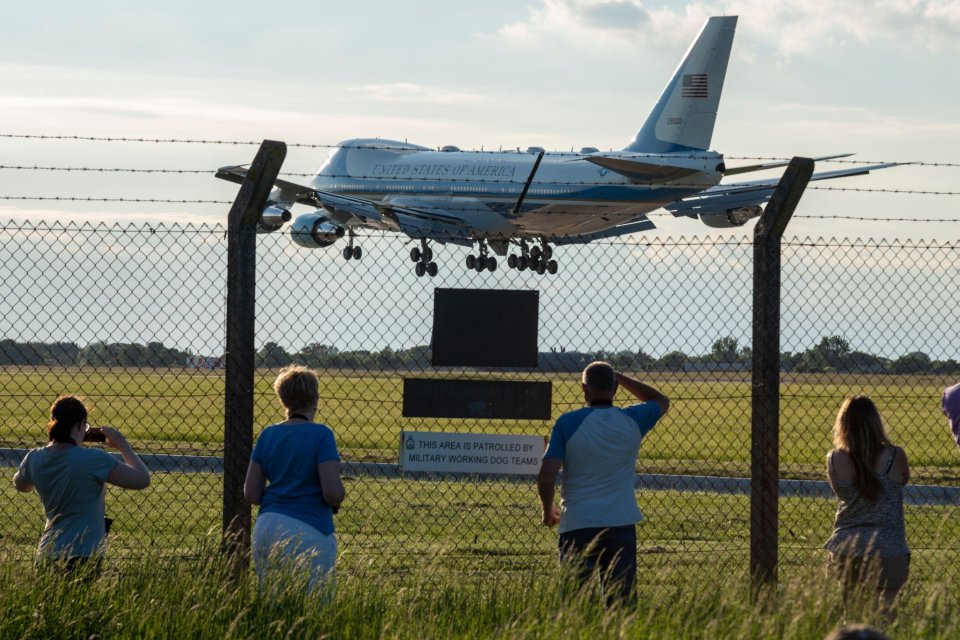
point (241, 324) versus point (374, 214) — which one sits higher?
point (374, 214)

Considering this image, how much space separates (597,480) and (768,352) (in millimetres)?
1340

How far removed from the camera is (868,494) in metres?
6.99

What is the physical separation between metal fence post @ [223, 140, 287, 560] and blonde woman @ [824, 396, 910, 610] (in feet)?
9.79

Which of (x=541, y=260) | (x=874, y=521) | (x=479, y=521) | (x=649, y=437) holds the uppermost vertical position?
(x=541, y=260)

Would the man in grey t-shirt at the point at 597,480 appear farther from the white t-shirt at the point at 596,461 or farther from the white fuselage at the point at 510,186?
the white fuselage at the point at 510,186

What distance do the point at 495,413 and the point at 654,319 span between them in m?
2.56

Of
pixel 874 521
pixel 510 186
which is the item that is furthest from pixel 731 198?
pixel 874 521

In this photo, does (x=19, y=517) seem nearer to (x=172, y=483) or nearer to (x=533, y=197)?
(x=172, y=483)

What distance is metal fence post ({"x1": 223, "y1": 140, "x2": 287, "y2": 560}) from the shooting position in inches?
293

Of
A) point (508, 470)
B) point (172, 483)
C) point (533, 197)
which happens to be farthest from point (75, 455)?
point (533, 197)

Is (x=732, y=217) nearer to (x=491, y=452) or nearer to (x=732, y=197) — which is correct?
(x=732, y=197)

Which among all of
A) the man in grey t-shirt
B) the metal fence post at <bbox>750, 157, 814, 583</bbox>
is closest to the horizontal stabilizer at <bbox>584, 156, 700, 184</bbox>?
the metal fence post at <bbox>750, 157, 814, 583</bbox>

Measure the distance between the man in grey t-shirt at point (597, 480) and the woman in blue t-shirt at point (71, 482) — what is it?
6.58ft

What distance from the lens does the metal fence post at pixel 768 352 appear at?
7770 mm
